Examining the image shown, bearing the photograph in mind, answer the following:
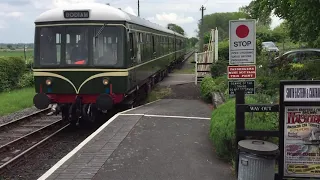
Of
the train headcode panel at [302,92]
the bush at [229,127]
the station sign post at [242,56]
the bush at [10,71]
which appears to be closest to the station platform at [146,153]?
the bush at [229,127]

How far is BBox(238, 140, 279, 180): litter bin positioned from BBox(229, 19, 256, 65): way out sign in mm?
2567

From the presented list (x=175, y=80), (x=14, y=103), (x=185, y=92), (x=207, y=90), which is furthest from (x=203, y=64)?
(x=14, y=103)

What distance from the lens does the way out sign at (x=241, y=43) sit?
763 cm

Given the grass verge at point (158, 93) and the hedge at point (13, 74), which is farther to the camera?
the hedge at point (13, 74)

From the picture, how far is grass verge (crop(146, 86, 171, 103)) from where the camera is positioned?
55.0 feet

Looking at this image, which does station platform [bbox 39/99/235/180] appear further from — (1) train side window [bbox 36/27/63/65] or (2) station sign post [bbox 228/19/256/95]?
(1) train side window [bbox 36/27/63/65]

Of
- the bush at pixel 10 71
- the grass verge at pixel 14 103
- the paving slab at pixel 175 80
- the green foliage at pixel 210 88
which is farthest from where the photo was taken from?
the bush at pixel 10 71

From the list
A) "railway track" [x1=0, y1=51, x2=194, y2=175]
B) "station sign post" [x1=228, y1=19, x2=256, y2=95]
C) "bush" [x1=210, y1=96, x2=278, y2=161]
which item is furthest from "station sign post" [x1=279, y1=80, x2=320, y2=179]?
"railway track" [x1=0, y1=51, x2=194, y2=175]

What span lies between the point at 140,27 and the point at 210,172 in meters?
7.88

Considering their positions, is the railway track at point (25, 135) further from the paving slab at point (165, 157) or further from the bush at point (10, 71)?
the bush at point (10, 71)

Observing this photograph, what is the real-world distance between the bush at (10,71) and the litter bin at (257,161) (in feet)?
64.5

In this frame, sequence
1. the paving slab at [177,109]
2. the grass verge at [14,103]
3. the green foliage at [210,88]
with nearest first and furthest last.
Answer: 1. the paving slab at [177,109]
2. the green foliage at [210,88]
3. the grass verge at [14,103]

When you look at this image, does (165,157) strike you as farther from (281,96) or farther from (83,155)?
(281,96)

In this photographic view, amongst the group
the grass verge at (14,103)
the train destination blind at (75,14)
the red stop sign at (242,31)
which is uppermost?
the train destination blind at (75,14)
